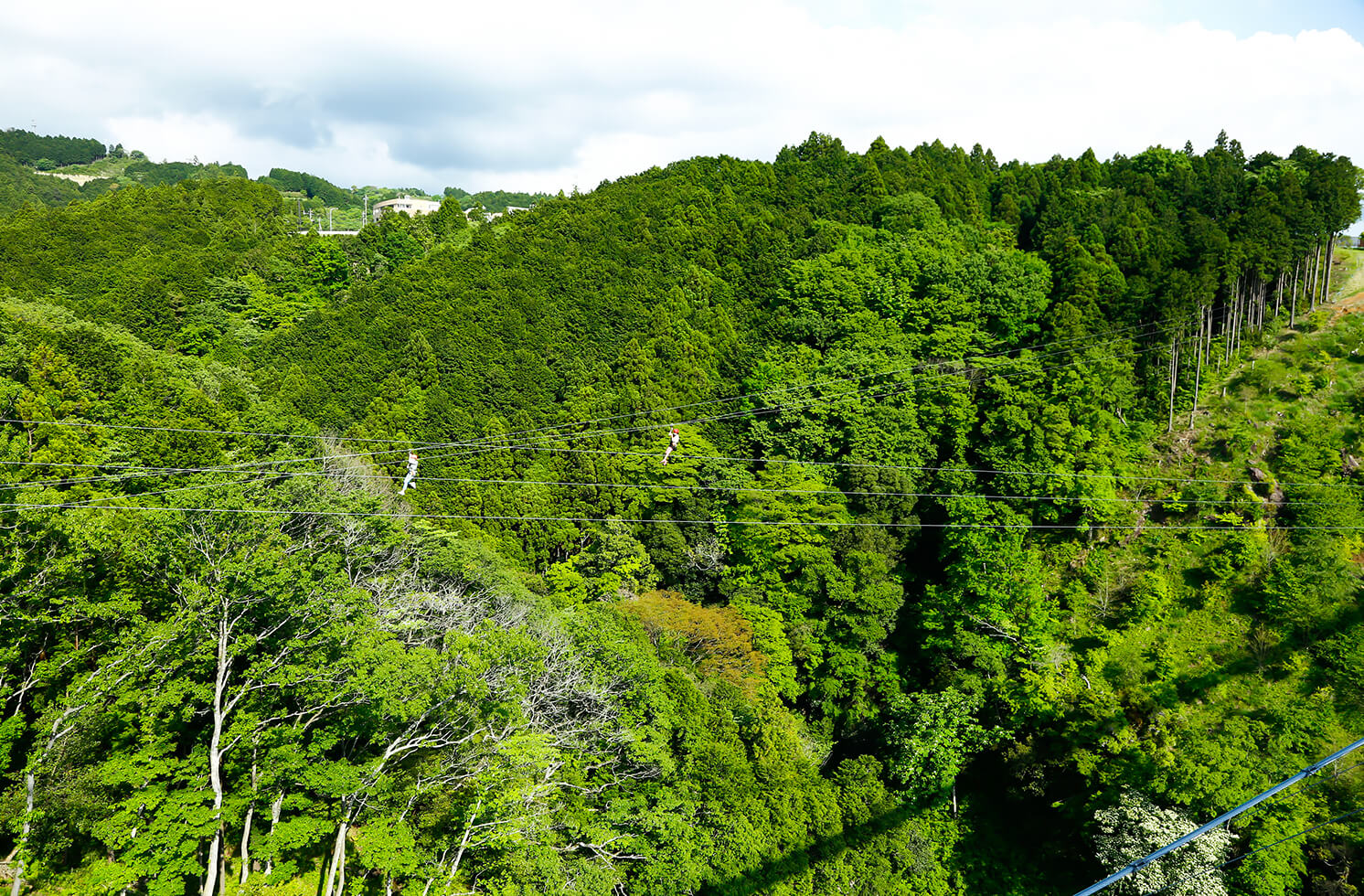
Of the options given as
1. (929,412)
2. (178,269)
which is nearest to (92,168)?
(178,269)

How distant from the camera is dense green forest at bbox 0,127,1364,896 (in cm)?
1689

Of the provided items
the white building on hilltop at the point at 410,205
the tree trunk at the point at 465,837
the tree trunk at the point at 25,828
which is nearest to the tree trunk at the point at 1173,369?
the tree trunk at the point at 465,837

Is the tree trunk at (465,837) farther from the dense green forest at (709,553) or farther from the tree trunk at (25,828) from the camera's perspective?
the tree trunk at (25,828)

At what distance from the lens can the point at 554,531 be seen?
32562 mm

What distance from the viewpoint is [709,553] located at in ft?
111

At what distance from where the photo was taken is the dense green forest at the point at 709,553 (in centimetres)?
1689

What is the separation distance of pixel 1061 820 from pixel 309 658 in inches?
918

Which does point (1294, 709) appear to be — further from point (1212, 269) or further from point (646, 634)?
point (1212, 269)

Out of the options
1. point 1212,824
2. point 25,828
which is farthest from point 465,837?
point 1212,824

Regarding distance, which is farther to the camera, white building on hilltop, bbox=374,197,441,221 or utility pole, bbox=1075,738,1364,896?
white building on hilltop, bbox=374,197,441,221

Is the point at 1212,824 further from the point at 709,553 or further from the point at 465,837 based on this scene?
the point at 709,553

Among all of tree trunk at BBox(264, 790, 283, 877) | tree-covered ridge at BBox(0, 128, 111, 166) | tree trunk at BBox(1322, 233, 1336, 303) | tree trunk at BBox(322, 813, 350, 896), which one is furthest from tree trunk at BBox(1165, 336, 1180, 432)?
tree-covered ridge at BBox(0, 128, 111, 166)

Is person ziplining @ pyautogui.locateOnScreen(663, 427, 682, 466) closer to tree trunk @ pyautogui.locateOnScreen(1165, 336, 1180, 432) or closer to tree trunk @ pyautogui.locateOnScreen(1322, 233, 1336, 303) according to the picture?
tree trunk @ pyautogui.locateOnScreen(1165, 336, 1180, 432)

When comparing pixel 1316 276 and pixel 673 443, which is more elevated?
pixel 1316 276
